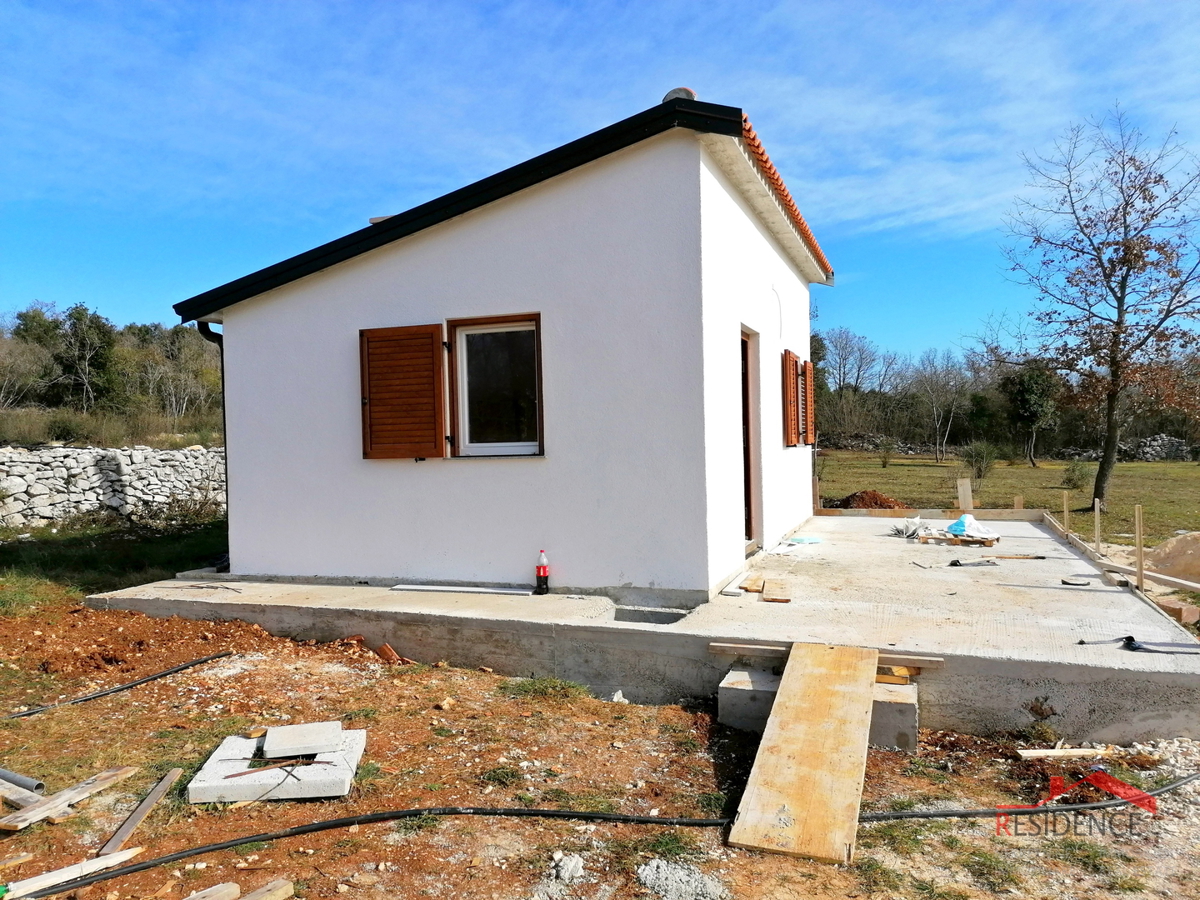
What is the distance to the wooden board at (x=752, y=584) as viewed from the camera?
6.44m

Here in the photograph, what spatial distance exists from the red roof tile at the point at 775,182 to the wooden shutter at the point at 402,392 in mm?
3002

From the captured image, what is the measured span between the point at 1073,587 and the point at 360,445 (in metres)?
6.21

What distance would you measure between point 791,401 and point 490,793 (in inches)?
277

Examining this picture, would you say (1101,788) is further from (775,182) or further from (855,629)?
(775,182)

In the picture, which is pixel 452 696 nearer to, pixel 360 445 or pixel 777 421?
pixel 360 445

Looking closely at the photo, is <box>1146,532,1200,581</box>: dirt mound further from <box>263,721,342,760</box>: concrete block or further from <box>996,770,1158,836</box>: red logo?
<box>263,721,342,760</box>: concrete block

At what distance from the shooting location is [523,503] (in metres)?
6.66

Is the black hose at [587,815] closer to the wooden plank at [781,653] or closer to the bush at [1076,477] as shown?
the wooden plank at [781,653]

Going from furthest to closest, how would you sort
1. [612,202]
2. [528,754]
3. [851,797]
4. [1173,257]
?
[1173,257] < [612,202] < [528,754] < [851,797]

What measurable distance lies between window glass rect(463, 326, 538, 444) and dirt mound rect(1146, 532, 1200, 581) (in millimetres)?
6028

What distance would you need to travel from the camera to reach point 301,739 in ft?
13.2

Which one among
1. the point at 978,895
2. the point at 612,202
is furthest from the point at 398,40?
the point at 978,895

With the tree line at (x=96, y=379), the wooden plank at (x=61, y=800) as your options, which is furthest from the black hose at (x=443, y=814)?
the tree line at (x=96, y=379)

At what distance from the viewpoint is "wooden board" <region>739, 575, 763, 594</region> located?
6441 mm
